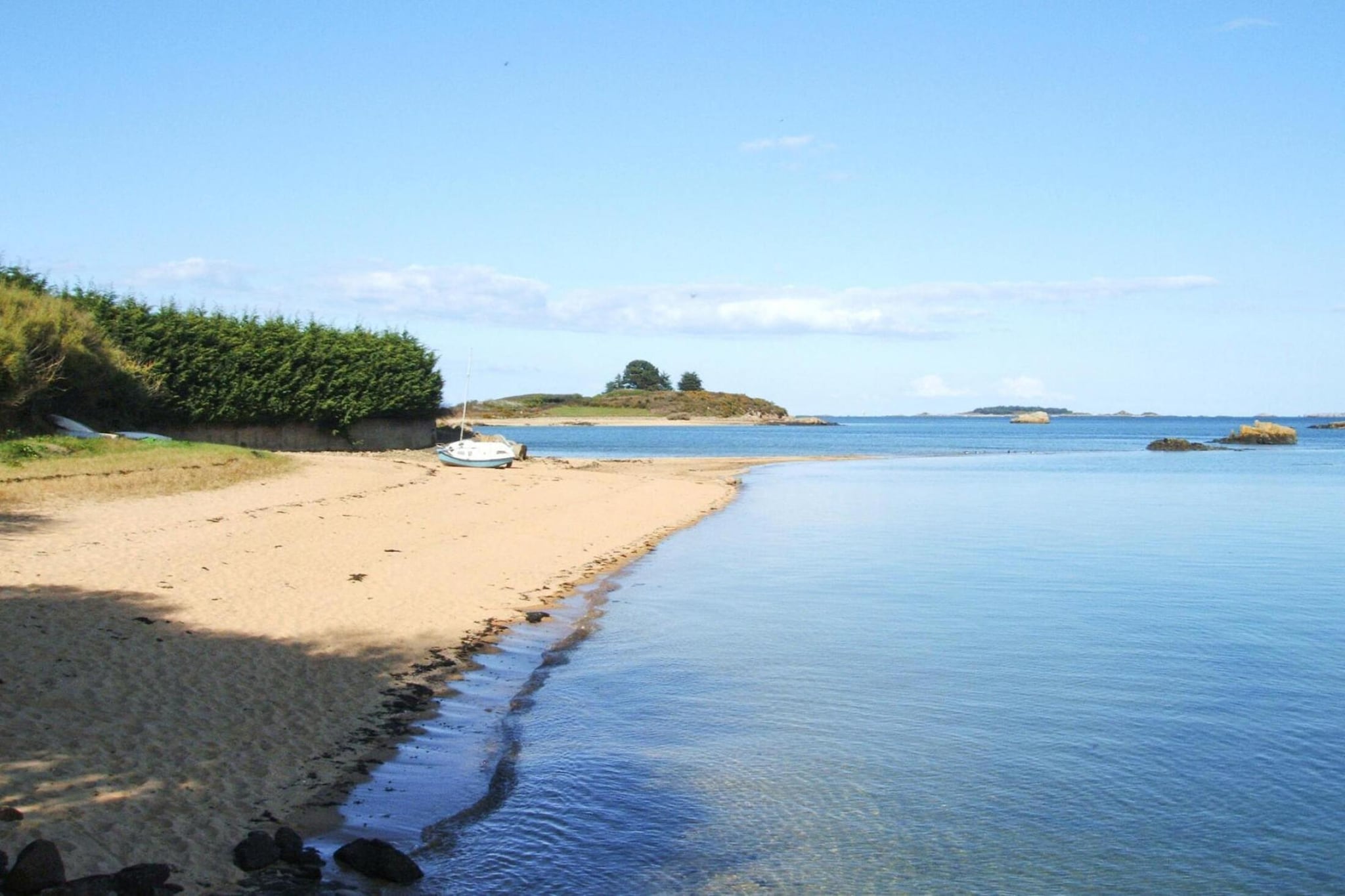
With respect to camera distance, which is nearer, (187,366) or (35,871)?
(35,871)

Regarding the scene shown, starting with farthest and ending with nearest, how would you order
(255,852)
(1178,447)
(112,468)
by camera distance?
(1178,447) → (112,468) → (255,852)

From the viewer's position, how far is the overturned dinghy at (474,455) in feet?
133

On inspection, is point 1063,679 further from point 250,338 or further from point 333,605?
point 250,338

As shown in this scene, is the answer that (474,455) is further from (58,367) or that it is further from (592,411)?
(592,411)

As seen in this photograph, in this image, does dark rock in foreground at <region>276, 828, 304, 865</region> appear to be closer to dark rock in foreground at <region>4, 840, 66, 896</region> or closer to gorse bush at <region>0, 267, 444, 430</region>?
dark rock in foreground at <region>4, 840, 66, 896</region>

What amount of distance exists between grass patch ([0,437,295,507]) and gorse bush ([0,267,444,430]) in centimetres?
305

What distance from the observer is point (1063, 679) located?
13141 millimetres

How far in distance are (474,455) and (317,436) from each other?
10.0 meters

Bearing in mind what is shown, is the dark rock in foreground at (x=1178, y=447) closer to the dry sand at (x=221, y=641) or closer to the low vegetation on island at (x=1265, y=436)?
Result: the low vegetation on island at (x=1265, y=436)

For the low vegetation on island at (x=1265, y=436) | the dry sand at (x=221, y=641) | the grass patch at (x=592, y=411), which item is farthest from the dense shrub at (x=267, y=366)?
the grass patch at (x=592, y=411)

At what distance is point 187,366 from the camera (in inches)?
1613

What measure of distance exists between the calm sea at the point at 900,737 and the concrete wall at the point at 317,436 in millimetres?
25251

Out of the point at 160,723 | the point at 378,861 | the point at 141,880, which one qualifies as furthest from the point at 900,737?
the point at 141,880

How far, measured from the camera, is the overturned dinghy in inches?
1597
